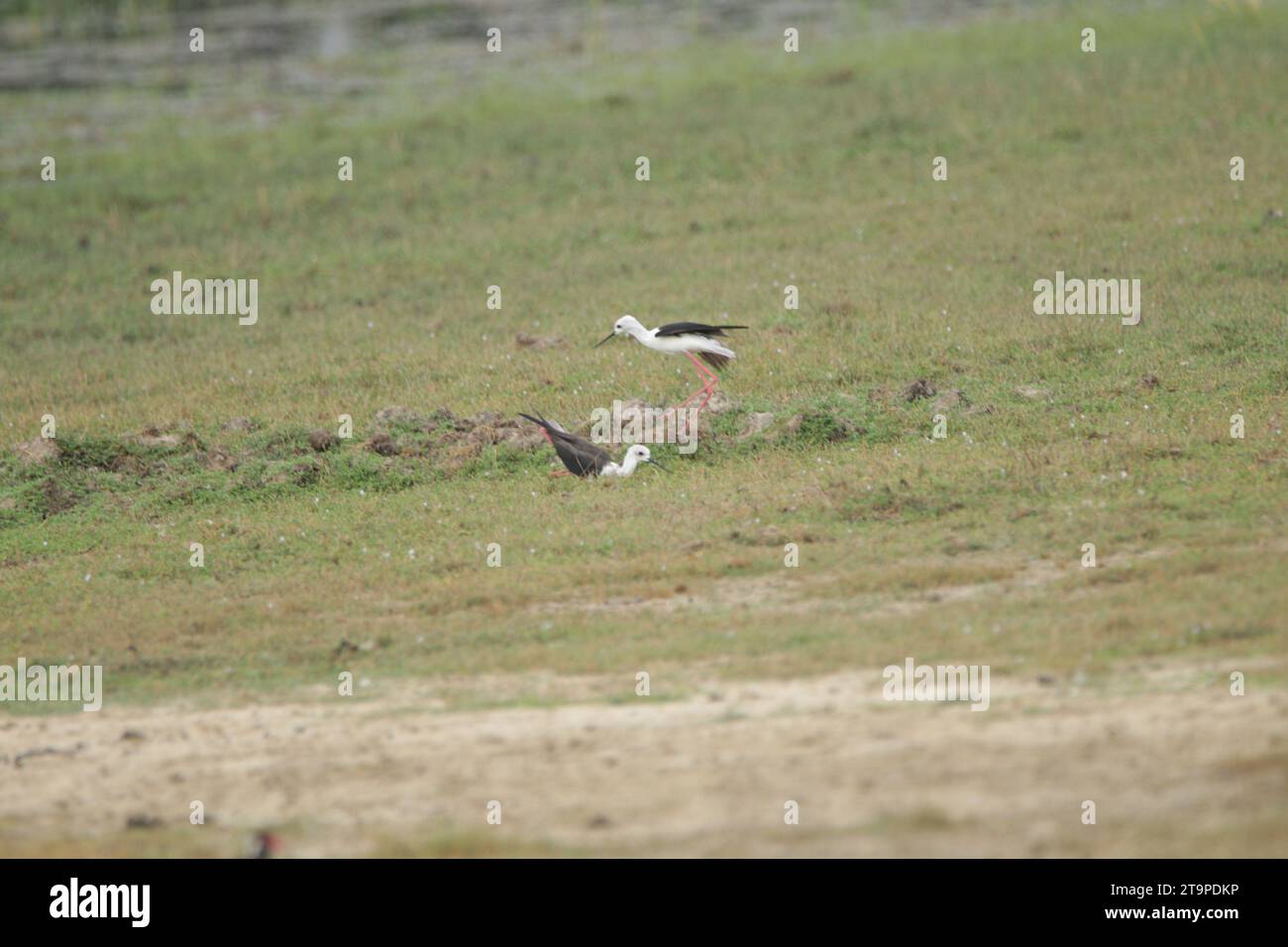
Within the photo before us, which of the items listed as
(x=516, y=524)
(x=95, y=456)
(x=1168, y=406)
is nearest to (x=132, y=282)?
(x=95, y=456)

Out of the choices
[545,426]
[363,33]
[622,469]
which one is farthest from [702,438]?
[363,33]

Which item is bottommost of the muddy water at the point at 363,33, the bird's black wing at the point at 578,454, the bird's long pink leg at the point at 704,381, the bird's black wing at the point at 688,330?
the bird's black wing at the point at 578,454

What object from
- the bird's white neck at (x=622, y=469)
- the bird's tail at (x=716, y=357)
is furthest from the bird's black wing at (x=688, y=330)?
the bird's white neck at (x=622, y=469)

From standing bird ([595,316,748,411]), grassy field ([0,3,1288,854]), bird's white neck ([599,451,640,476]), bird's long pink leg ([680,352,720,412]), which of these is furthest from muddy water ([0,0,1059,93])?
bird's white neck ([599,451,640,476])

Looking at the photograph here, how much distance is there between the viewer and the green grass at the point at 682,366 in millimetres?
10398

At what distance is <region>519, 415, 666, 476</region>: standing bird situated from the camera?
1316cm

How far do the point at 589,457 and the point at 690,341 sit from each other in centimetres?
170

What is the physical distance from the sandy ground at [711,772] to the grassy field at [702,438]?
0.04 meters

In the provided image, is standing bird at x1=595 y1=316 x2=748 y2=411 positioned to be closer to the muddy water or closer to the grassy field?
the grassy field

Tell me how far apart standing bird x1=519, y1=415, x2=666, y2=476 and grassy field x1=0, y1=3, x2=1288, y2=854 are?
284 mm

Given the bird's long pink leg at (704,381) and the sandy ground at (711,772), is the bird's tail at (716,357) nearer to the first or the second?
the bird's long pink leg at (704,381)

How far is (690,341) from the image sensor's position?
1409cm

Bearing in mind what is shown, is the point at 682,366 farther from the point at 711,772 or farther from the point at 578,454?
the point at 711,772

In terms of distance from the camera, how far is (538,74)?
31.0m
